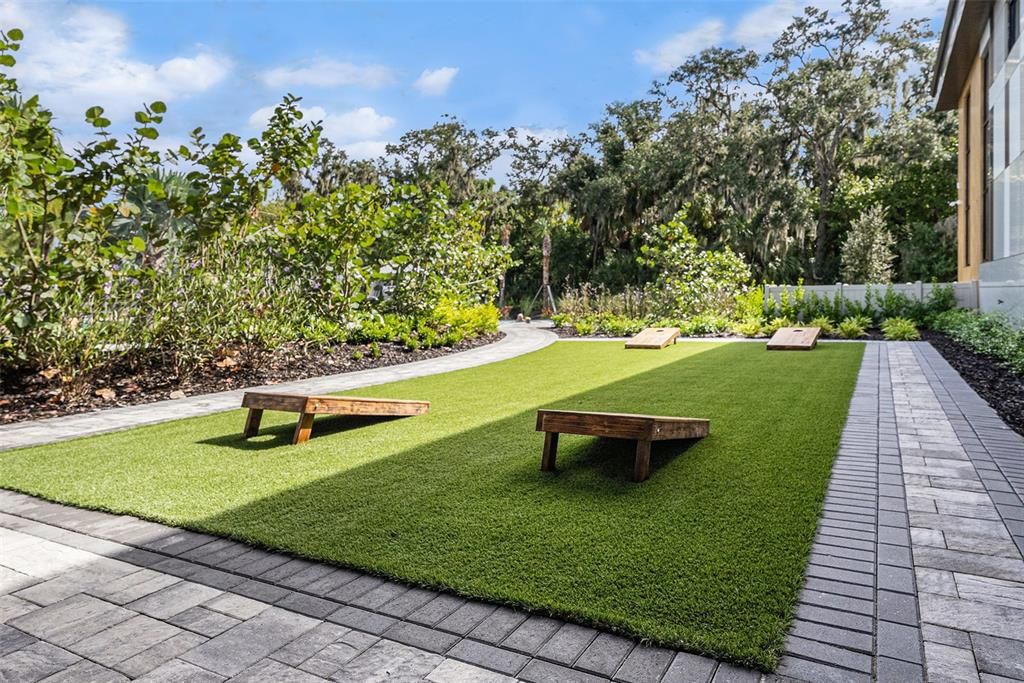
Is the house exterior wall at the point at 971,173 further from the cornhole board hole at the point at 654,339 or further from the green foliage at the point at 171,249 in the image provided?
the green foliage at the point at 171,249

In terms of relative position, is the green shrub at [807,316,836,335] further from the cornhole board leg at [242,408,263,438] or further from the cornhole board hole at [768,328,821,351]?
the cornhole board leg at [242,408,263,438]

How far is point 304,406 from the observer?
171 inches

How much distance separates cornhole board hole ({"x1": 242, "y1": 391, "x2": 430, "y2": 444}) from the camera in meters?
4.39

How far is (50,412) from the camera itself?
564 cm

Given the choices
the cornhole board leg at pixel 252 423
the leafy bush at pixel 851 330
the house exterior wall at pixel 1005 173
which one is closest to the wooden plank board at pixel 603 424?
the cornhole board leg at pixel 252 423

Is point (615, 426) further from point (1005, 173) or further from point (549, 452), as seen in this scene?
point (1005, 173)

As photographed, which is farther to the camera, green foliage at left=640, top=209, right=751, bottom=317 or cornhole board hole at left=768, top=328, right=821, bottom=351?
green foliage at left=640, top=209, right=751, bottom=317

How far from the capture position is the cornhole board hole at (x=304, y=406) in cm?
439

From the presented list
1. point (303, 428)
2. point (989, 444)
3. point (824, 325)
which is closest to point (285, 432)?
point (303, 428)

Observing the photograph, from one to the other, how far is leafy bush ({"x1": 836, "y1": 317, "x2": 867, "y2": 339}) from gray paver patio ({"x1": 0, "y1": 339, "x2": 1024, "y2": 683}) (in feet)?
29.7

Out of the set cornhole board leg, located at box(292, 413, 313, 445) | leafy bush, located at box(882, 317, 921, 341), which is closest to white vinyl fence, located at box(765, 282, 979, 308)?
leafy bush, located at box(882, 317, 921, 341)

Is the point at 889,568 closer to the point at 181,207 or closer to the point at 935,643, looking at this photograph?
the point at 935,643

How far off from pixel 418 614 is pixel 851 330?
11381mm

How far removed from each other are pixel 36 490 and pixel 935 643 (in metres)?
4.21
